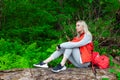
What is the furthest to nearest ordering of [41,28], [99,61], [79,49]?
[41,28] < [99,61] < [79,49]

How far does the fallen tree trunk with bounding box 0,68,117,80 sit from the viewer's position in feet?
28.6

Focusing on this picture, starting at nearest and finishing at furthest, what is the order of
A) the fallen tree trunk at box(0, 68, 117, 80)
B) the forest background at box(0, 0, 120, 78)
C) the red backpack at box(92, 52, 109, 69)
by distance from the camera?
the fallen tree trunk at box(0, 68, 117, 80) < the red backpack at box(92, 52, 109, 69) < the forest background at box(0, 0, 120, 78)

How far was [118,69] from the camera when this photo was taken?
31.3 ft

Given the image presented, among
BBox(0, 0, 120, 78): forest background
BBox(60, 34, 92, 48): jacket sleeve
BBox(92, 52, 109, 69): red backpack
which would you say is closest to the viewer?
BBox(60, 34, 92, 48): jacket sleeve

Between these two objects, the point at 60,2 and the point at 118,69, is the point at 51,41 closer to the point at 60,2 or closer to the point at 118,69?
the point at 60,2

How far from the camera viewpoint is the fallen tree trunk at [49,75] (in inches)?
343

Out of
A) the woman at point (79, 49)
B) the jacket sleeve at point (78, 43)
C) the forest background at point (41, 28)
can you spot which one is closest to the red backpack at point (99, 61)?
the woman at point (79, 49)

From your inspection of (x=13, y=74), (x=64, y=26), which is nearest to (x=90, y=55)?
(x=13, y=74)

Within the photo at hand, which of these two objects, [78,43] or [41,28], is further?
[41,28]

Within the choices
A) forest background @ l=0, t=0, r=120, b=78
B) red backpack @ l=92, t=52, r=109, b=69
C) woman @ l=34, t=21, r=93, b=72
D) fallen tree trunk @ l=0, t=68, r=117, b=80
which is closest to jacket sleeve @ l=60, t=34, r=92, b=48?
woman @ l=34, t=21, r=93, b=72

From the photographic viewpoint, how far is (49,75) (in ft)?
28.7

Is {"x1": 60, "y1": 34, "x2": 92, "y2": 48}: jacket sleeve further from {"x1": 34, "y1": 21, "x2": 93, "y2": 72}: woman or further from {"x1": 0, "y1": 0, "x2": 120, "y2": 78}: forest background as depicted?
{"x1": 0, "y1": 0, "x2": 120, "y2": 78}: forest background

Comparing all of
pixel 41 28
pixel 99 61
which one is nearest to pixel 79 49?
pixel 99 61

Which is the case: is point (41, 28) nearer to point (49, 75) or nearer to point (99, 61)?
point (99, 61)
